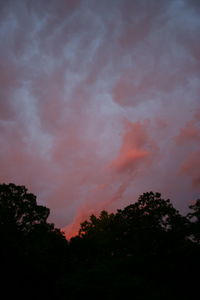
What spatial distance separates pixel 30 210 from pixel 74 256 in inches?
817

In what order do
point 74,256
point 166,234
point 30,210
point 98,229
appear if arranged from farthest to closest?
point 98,229 < point 74,256 < point 166,234 < point 30,210

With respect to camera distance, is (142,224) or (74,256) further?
(74,256)

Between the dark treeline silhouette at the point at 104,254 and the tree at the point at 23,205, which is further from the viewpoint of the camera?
the tree at the point at 23,205

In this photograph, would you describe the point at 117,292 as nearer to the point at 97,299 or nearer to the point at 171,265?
the point at 97,299

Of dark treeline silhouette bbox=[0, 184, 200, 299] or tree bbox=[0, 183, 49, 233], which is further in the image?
tree bbox=[0, 183, 49, 233]

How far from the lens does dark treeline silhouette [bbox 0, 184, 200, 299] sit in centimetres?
870

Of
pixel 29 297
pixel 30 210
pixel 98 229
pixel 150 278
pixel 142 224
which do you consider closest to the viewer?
pixel 29 297

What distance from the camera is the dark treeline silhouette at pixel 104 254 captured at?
28.6ft

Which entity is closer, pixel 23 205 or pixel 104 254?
pixel 23 205

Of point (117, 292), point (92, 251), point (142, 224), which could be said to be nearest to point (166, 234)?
point (142, 224)

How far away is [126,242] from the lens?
177 feet

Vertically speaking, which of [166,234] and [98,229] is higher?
[98,229]

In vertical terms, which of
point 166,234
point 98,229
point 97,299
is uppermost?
point 98,229

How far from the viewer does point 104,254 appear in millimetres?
57125
